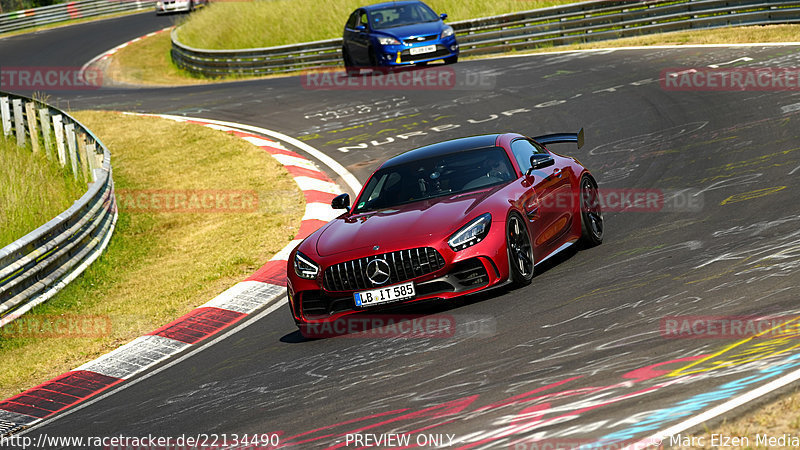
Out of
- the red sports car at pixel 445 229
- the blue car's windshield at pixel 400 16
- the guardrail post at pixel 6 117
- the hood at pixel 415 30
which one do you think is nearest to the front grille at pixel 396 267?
the red sports car at pixel 445 229

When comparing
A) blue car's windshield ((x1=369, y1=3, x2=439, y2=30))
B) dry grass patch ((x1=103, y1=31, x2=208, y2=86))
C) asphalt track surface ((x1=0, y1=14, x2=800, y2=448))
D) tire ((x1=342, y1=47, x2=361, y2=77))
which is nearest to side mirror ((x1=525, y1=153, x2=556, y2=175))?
asphalt track surface ((x1=0, y1=14, x2=800, y2=448))

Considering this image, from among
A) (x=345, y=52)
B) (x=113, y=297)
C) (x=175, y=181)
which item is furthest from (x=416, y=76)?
(x=113, y=297)

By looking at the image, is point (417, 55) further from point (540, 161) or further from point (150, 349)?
point (150, 349)

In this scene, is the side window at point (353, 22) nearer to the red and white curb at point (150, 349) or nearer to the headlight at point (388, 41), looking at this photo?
the headlight at point (388, 41)

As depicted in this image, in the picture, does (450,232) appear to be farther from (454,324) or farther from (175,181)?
(175,181)

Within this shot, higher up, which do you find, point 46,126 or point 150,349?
point 46,126

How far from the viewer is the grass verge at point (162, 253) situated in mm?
10250

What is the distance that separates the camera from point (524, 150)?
32.7ft

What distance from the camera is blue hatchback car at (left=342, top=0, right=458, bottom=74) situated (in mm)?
24125

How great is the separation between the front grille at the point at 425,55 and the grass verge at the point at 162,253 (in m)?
5.60

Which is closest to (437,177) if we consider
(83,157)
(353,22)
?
(83,157)

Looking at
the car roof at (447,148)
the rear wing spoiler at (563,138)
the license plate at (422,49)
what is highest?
the car roof at (447,148)

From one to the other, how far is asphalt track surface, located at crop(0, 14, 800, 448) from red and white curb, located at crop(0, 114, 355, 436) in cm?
45

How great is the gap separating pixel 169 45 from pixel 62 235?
3331 centimetres
